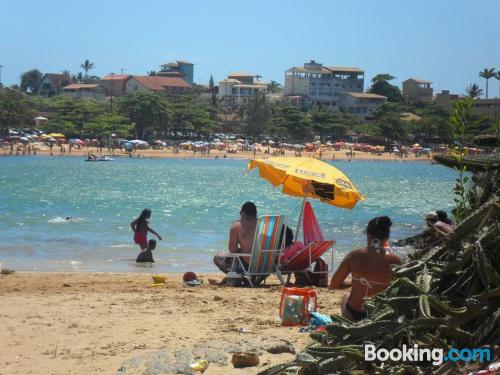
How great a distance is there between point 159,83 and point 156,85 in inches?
50.8

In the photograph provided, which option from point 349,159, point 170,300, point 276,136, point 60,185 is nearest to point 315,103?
point 276,136

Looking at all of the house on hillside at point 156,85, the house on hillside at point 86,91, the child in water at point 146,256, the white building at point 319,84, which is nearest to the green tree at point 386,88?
the white building at point 319,84

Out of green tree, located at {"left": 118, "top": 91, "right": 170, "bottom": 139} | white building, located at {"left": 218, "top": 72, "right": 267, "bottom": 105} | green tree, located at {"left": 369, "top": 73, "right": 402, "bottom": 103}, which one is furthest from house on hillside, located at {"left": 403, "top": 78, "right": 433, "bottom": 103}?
green tree, located at {"left": 118, "top": 91, "right": 170, "bottom": 139}

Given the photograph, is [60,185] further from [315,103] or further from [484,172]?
[315,103]

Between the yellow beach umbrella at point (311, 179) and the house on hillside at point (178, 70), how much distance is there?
382 ft

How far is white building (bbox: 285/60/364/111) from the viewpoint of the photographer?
379 ft

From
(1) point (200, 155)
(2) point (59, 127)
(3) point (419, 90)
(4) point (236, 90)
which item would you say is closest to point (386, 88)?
(3) point (419, 90)

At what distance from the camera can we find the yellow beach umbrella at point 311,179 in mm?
9469

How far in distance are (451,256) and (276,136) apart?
297 feet

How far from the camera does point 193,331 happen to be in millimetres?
6297

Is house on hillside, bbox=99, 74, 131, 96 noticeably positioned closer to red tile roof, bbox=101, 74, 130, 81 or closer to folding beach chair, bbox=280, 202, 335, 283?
red tile roof, bbox=101, 74, 130, 81

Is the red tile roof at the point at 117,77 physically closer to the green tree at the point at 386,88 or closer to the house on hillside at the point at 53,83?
the house on hillside at the point at 53,83

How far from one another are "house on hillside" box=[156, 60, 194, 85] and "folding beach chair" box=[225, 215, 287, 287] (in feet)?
386

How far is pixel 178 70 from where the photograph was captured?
454 feet
